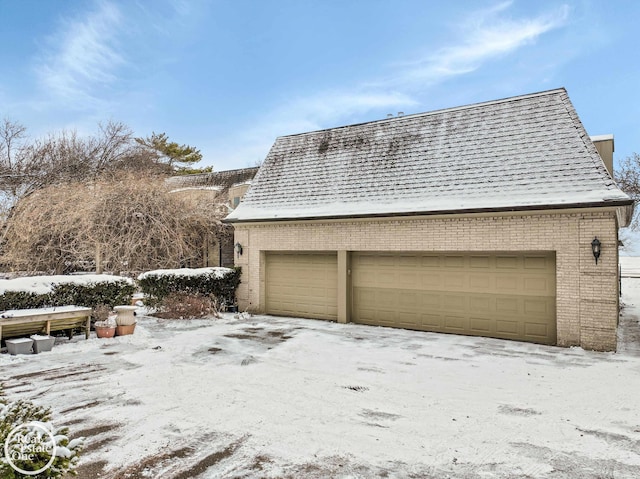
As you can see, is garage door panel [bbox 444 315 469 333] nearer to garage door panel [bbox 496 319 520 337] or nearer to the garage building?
the garage building

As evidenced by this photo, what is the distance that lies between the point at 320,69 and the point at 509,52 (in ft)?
31.5

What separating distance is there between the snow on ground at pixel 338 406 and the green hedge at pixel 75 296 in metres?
1.10

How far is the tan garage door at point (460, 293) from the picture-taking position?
942 cm

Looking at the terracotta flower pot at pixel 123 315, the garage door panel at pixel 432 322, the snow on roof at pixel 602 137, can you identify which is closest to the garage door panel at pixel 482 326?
the garage door panel at pixel 432 322

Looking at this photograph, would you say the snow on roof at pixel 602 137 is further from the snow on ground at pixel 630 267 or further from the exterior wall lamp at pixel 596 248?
→ the snow on ground at pixel 630 267

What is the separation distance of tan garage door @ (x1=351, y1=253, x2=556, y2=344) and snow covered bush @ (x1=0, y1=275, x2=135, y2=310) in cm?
667

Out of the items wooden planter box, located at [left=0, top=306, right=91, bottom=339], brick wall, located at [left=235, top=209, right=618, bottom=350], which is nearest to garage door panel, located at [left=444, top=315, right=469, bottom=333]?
brick wall, located at [left=235, top=209, right=618, bottom=350]

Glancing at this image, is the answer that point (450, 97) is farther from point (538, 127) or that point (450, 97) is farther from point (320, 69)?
point (538, 127)

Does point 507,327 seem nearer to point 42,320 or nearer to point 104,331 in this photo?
point 104,331

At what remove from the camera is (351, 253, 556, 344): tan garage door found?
9.42 meters

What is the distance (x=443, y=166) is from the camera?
11.4 meters

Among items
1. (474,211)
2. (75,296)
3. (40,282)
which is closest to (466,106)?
(474,211)

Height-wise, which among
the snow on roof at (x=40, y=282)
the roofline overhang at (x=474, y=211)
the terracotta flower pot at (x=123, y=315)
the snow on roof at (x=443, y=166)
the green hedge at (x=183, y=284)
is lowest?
the terracotta flower pot at (x=123, y=315)

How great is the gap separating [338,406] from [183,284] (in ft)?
28.4
